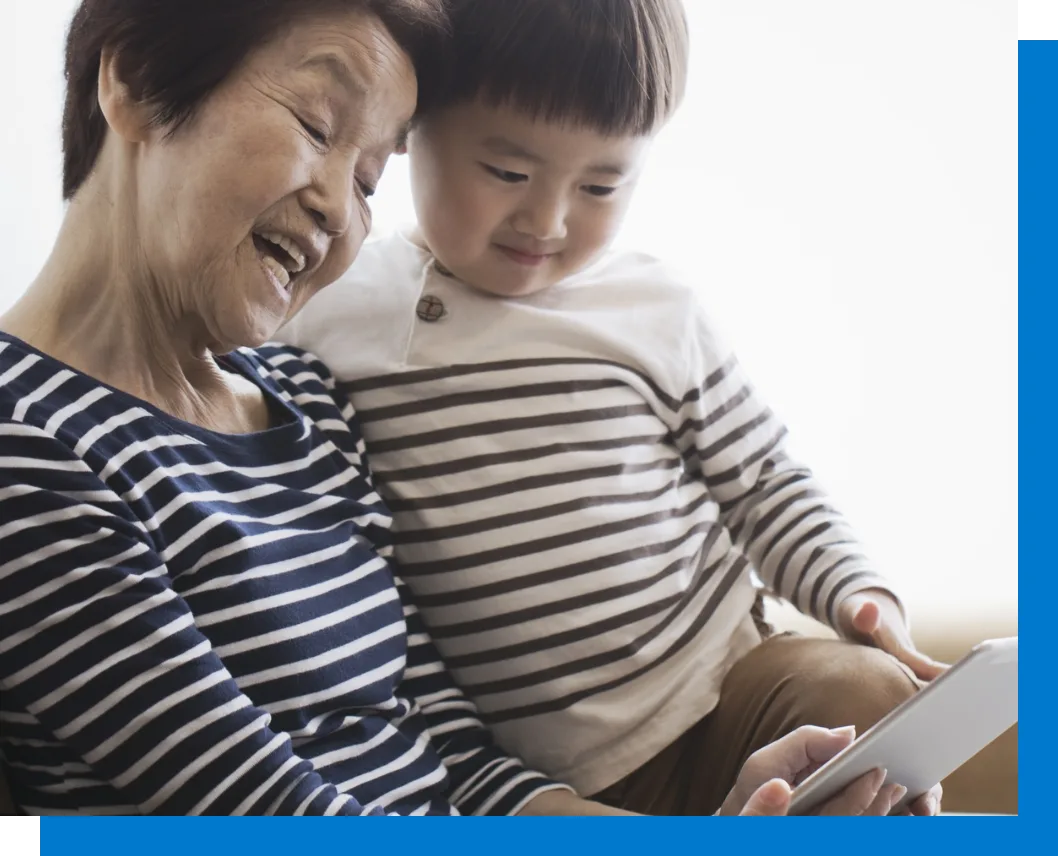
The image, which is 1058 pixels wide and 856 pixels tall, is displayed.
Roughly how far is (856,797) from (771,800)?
7 centimetres

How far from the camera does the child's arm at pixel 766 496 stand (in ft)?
3.47

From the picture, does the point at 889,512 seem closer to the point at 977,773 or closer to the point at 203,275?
the point at 977,773

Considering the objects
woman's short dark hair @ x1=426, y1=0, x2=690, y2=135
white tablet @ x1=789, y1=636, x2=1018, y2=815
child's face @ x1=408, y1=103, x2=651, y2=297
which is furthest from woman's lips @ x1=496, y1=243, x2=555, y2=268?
white tablet @ x1=789, y1=636, x2=1018, y2=815

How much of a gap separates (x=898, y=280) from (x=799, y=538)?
0.95 ft

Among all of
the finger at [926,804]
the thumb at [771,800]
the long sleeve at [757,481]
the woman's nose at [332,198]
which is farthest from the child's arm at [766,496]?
the woman's nose at [332,198]

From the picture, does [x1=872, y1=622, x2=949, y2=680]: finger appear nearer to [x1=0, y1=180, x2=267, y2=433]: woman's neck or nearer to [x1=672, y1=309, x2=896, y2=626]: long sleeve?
[x1=672, y1=309, x2=896, y2=626]: long sleeve

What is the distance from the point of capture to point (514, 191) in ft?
3.30

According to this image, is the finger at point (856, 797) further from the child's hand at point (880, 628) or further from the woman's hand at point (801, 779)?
the child's hand at point (880, 628)

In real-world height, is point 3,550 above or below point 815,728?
above

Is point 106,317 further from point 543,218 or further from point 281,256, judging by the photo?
point 543,218

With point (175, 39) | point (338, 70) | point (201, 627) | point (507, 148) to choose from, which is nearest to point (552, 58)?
point (507, 148)

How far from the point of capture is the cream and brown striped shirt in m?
1.01

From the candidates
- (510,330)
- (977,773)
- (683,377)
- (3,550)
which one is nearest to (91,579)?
(3,550)

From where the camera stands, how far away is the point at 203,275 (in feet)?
2.83
